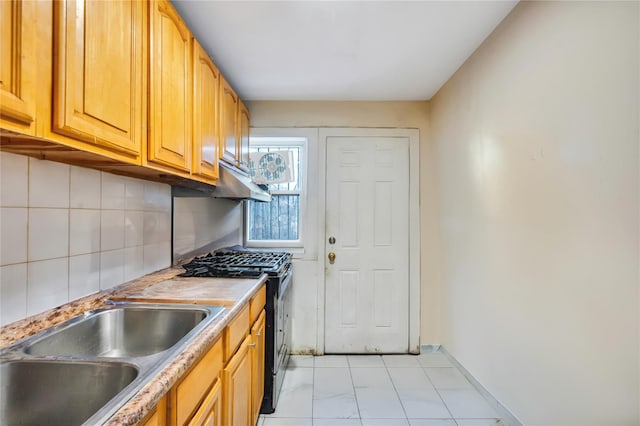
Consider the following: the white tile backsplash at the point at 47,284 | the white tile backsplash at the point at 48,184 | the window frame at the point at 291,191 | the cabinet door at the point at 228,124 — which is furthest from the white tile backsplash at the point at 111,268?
the window frame at the point at 291,191

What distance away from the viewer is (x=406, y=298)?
306 cm

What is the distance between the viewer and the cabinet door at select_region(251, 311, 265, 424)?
68.1 inches

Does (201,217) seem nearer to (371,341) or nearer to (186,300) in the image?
(186,300)

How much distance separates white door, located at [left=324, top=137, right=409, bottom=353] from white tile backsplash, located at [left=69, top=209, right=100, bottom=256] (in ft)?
6.44

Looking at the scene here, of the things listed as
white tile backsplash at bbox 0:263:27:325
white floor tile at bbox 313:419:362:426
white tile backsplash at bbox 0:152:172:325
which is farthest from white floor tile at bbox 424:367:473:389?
white tile backsplash at bbox 0:263:27:325

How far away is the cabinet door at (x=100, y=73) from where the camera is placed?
2.74 ft

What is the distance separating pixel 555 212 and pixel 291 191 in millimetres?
2267

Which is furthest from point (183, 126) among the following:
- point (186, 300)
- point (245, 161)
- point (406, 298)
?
point (406, 298)

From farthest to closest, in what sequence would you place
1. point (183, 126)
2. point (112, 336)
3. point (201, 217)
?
point (201, 217) → point (183, 126) → point (112, 336)

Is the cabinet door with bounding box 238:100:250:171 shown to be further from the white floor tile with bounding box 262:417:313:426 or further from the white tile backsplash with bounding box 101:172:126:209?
the white floor tile with bounding box 262:417:313:426

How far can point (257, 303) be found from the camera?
182cm

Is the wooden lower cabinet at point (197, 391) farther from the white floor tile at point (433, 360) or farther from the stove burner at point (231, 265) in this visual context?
the white floor tile at point (433, 360)

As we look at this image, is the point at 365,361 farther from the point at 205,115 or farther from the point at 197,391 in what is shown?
the point at 205,115

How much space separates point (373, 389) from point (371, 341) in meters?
0.67
